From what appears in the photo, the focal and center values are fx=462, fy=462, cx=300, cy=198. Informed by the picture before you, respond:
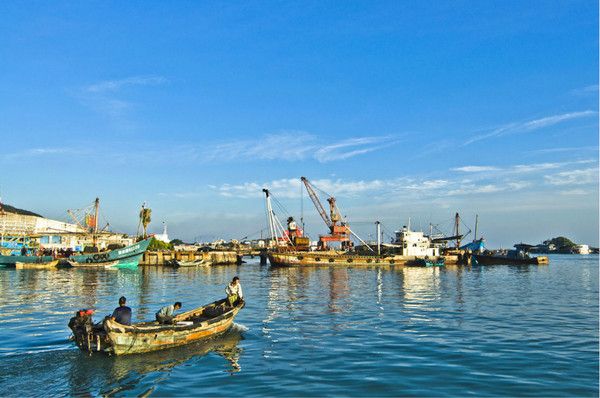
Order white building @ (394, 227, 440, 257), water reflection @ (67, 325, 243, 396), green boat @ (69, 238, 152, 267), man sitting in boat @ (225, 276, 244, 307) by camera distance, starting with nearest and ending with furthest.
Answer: water reflection @ (67, 325, 243, 396), man sitting in boat @ (225, 276, 244, 307), green boat @ (69, 238, 152, 267), white building @ (394, 227, 440, 257)

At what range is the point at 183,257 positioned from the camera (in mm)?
104812

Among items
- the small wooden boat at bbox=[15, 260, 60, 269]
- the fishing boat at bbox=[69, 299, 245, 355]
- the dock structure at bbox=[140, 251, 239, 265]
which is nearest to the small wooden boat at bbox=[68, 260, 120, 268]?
the small wooden boat at bbox=[15, 260, 60, 269]

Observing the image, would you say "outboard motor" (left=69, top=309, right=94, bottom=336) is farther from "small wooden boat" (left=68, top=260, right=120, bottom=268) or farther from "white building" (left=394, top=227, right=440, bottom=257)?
"white building" (left=394, top=227, right=440, bottom=257)

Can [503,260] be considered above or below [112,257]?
below

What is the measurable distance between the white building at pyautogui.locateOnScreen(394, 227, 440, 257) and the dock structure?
134 feet

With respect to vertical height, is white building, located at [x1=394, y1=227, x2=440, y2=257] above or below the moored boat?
above

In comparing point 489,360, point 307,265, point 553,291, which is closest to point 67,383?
point 489,360

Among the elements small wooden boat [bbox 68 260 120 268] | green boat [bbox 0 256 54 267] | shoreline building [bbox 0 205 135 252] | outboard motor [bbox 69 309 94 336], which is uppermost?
shoreline building [bbox 0 205 135 252]

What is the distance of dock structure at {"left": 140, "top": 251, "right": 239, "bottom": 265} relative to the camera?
101m

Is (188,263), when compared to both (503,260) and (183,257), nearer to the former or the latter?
(183,257)

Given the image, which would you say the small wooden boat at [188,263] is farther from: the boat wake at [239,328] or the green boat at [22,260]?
the boat wake at [239,328]

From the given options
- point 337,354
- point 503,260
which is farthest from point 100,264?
point 503,260

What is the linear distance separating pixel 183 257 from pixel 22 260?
32.0 meters

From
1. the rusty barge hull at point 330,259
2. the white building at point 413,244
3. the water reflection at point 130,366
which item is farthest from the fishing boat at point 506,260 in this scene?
the water reflection at point 130,366
